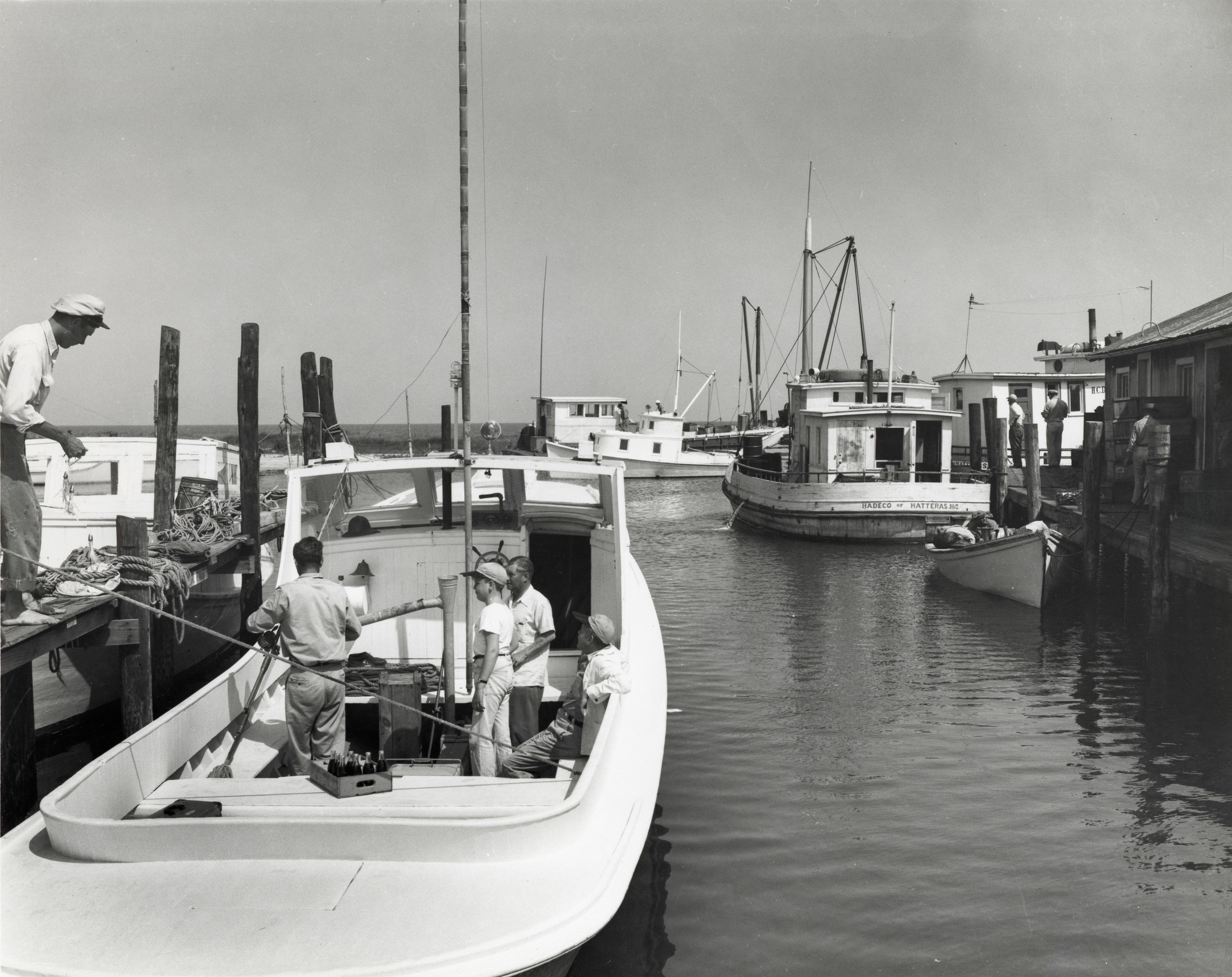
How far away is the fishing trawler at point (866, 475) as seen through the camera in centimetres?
2691

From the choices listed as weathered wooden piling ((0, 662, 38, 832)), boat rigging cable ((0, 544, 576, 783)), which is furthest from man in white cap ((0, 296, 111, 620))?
weathered wooden piling ((0, 662, 38, 832))

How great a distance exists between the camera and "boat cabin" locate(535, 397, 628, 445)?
188ft

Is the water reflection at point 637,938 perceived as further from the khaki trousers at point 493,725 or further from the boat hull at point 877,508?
the boat hull at point 877,508

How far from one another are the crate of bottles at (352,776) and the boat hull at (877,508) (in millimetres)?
22243

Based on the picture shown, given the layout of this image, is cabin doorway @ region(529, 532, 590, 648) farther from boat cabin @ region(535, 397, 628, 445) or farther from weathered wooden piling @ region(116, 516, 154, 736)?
boat cabin @ region(535, 397, 628, 445)

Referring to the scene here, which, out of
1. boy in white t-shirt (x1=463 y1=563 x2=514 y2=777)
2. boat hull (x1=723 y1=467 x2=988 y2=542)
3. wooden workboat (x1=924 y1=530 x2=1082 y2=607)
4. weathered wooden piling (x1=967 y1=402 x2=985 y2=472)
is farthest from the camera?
weathered wooden piling (x1=967 y1=402 x2=985 y2=472)

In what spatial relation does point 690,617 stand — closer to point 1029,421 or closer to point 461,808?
point 1029,421

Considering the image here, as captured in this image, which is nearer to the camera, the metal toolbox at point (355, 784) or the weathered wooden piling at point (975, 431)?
the metal toolbox at point (355, 784)

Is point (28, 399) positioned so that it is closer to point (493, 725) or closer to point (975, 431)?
point (493, 725)

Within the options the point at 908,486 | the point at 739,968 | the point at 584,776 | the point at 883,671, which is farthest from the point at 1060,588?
the point at 584,776

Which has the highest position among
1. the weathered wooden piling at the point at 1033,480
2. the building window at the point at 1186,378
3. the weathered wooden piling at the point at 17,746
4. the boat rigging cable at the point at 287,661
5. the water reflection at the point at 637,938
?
the building window at the point at 1186,378

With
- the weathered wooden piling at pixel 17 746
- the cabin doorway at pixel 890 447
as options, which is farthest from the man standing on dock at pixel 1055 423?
the weathered wooden piling at pixel 17 746

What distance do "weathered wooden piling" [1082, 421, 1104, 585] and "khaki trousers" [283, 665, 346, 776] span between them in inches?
523

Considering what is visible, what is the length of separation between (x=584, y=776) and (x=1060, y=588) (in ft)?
52.2
